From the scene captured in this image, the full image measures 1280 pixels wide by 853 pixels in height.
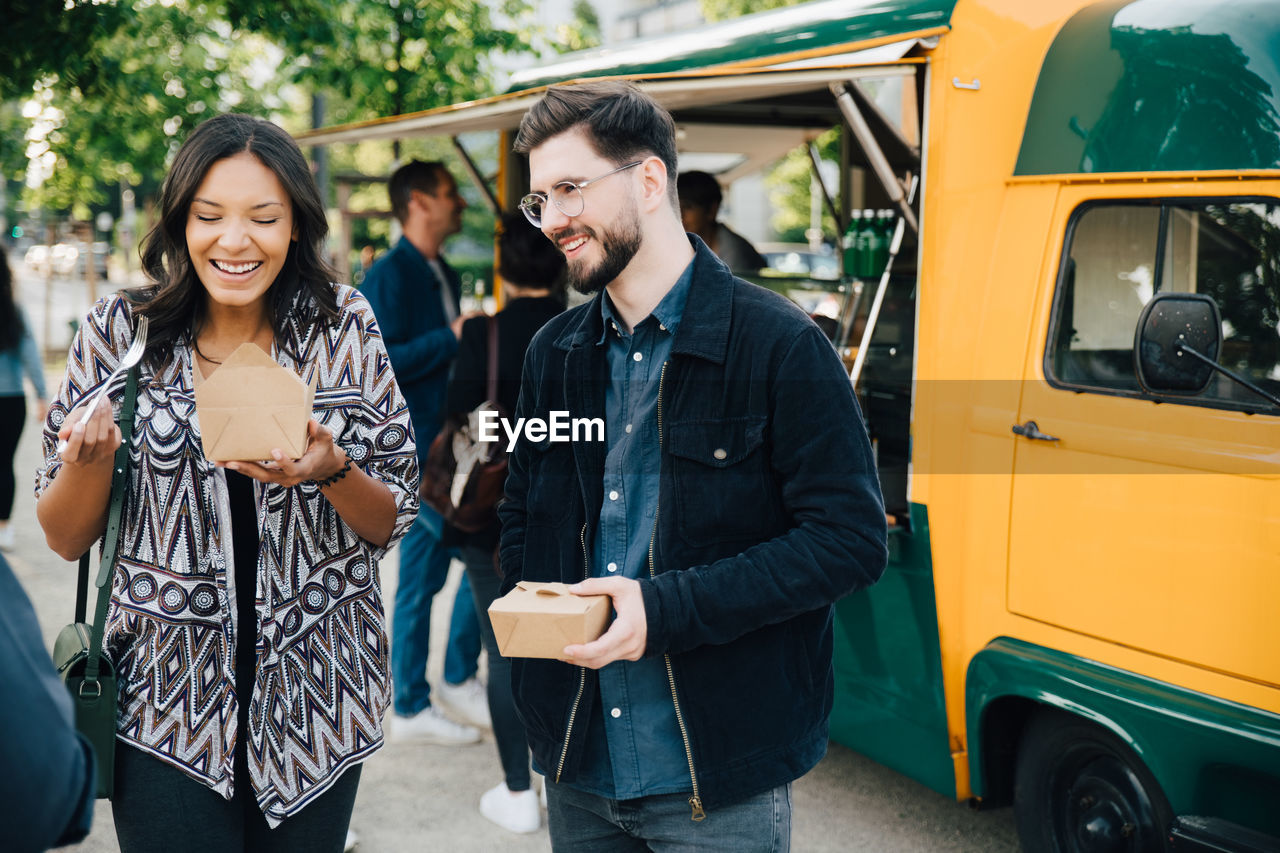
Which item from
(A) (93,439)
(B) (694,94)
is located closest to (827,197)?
(B) (694,94)

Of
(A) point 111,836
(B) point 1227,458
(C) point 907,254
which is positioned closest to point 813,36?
(C) point 907,254

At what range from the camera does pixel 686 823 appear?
1.95m

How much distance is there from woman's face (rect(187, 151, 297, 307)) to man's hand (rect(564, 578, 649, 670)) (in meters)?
0.90

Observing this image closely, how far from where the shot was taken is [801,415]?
1.86 meters

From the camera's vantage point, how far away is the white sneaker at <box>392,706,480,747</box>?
16.6 feet

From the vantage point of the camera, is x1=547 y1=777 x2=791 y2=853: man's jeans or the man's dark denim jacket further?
x1=547 y1=777 x2=791 y2=853: man's jeans

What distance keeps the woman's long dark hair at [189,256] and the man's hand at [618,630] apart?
0.83 m

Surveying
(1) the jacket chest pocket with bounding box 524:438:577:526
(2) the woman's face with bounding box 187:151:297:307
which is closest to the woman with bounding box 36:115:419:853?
(2) the woman's face with bounding box 187:151:297:307

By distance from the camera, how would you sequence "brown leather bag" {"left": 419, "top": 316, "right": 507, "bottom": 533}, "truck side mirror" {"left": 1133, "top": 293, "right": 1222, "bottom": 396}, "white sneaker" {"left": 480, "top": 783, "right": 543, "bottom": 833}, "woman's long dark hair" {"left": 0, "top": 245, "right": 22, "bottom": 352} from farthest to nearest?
"woman's long dark hair" {"left": 0, "top": 245, "right": 22, "bottom": 352} < "white sneaker" {"left": 480, "top": 783, "right": 543, "bottom": 833} < "brown leather bag" {"left": 419, "top": 316, "right": 507, "bottom": 533} < "truck side mirror" {"left": 1133, "top": 293, "right": 1222, "bottom": 396}

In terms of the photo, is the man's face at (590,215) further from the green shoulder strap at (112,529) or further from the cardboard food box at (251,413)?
the green shoulder strap at (112,529)

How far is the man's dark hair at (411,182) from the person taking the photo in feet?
17.6

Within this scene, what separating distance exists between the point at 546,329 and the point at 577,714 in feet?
2.31

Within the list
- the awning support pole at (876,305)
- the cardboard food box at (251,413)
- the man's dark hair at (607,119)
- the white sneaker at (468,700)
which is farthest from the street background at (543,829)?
the man's dark hair at (607,119)

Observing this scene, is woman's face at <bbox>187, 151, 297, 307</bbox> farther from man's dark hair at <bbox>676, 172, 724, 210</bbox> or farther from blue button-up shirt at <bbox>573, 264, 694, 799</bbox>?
man's dark hair at <bbox>676, 172, 724, 210</bbox>
